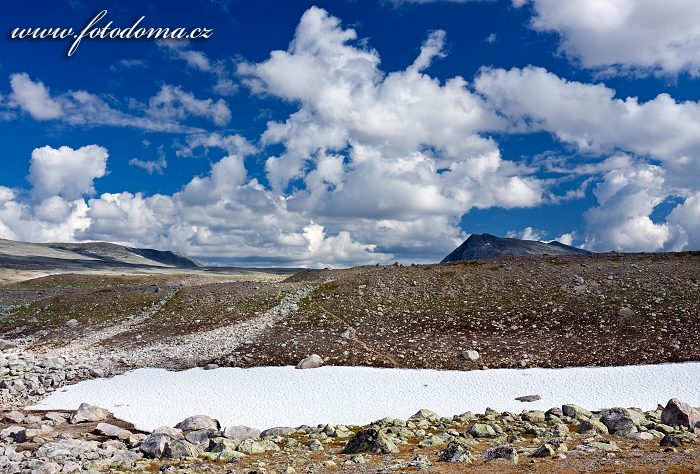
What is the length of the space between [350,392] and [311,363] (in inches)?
255

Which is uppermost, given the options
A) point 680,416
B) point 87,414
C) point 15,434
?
point 680,416

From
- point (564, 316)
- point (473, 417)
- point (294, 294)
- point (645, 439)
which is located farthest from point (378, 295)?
point (645, 439)

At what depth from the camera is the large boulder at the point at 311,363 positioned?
122ft

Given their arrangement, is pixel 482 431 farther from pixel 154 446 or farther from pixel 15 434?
pixel 15 434

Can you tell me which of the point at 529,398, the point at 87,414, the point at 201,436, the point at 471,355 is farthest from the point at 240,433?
the point at 471,355

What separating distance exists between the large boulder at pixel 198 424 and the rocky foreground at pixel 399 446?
6 cm

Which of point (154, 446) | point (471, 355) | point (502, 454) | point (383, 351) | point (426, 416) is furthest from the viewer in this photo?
point (383, 351)

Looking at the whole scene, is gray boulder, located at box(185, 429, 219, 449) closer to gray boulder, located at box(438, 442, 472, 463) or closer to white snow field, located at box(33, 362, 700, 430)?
white snow field, located at box(33, 362, 700, 430)

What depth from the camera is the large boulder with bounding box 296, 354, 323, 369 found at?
37.1m

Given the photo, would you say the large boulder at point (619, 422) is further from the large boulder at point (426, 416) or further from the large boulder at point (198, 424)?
the large boulder at point (198, 424)

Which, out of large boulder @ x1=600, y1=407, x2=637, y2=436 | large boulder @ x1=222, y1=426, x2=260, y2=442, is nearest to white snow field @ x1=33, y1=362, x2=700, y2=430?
large boulder @ x1=222, y1=426, x2=260, y2=442

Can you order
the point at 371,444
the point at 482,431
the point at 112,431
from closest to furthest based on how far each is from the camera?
the point at 371,444 < the point at 482,431 < the point at 112,431

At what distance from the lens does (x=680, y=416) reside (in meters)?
21.4

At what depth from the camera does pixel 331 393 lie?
103ft
